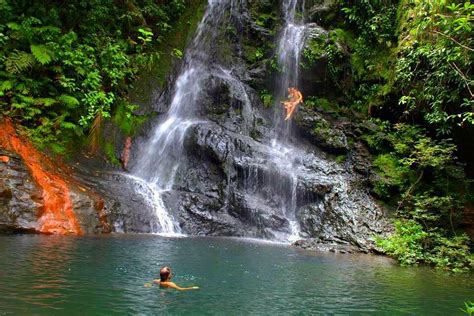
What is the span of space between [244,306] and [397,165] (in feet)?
36.9

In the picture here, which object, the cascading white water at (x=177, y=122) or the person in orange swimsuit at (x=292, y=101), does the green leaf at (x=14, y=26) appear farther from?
the person in orange swimsuit at (x=292, y=101)

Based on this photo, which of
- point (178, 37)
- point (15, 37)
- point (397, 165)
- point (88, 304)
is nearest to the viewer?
point (88, 304)

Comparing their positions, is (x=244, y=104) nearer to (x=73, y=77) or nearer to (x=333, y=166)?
(x=333, y=166)

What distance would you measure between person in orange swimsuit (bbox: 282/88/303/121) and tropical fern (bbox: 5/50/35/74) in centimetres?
1046

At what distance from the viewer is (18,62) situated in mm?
13289

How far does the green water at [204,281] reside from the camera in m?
6.01

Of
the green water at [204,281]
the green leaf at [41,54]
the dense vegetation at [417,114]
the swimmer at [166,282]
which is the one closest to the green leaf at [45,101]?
the green leaf at [41,54]

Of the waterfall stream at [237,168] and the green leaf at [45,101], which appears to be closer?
the green leaf at [45,101]

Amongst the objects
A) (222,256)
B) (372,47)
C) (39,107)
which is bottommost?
(222,256)

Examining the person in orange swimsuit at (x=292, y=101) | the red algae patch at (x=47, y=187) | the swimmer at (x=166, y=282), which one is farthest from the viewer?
the person in orange swimsuit at (x=292, y=101)

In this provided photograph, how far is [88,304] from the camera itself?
227 inches

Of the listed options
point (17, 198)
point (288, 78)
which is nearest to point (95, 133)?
point (17, 198)

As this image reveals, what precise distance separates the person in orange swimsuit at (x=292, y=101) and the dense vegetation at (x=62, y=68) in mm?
6626

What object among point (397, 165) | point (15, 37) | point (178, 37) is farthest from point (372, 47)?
point (15, 37)
